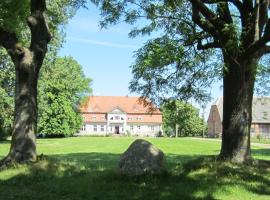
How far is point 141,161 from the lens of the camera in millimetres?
13273

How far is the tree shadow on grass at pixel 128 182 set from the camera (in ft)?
36.8

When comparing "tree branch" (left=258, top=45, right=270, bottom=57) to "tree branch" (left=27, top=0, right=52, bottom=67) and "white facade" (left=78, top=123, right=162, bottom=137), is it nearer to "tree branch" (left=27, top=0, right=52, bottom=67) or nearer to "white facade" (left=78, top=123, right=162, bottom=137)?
"tree branch" (left=27, top=0, right=52, bottom=67)

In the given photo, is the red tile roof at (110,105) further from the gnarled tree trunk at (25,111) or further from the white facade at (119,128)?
the gnarled tree trunk at (25,111)

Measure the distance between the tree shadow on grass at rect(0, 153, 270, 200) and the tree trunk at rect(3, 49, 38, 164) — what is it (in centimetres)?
74

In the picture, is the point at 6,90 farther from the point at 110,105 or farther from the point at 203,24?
the point at 110,105

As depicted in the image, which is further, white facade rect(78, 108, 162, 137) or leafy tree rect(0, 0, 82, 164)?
white facade rect(78, 108, 162, 137)

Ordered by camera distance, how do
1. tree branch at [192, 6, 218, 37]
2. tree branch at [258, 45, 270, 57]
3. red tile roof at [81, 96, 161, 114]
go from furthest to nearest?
red tile roof at [81, 96, 161, 114] < tree branch at [258, 45, 270, 57] < tree branch at [192, 6, 218, 37]

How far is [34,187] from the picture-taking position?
1205 cm

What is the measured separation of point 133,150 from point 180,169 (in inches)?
81.0

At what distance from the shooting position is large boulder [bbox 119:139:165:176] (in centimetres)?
1313

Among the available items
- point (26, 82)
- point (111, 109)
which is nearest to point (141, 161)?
point (26, 82)

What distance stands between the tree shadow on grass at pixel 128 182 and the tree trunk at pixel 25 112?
74 centimetres

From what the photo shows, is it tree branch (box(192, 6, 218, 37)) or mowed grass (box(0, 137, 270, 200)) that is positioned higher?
tree branch (box(192, 6, 218, 37))

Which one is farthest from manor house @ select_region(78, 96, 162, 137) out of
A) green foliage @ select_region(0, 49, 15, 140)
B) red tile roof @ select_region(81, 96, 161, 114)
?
green foliage @ select_region(0, 49, 15, 140)
